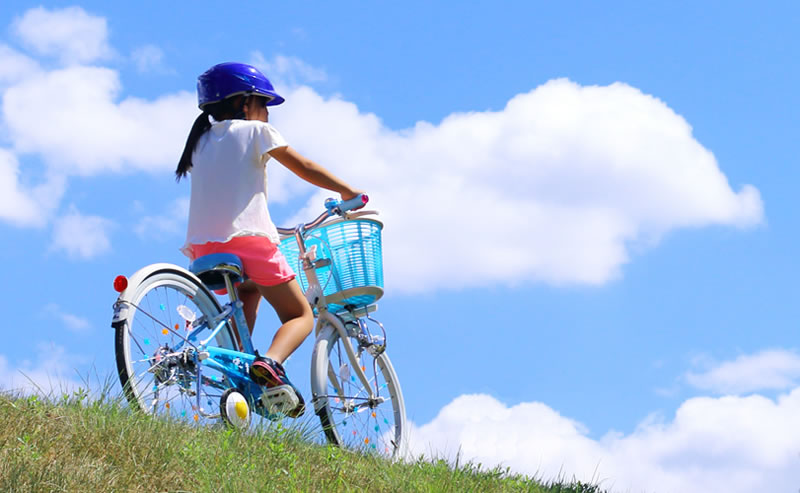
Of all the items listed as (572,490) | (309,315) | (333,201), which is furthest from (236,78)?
(572,490)

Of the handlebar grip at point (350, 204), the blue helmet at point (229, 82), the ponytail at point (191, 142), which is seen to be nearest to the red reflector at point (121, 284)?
the ponytail at point (191, 142)

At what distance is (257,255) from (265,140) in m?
0.62

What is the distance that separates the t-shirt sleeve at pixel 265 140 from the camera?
5316mm

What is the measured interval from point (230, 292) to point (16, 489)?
1.84 m

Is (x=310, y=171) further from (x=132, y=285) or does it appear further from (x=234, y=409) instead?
(x=234, y=409)

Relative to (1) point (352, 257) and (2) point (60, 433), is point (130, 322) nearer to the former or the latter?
(2) point (60, 433)

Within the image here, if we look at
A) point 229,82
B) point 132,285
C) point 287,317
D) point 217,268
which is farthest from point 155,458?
point 229,82

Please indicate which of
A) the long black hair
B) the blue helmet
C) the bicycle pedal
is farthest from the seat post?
the blue helmet

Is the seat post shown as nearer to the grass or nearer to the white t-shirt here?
the white t-shirt

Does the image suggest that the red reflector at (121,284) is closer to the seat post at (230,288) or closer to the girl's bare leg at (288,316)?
the seat post at (230,288)

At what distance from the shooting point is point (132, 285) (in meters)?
4.90

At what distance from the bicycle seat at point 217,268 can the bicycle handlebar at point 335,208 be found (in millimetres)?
647

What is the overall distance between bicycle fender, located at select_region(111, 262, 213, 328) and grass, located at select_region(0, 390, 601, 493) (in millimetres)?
398

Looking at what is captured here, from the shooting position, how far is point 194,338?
5203mm
